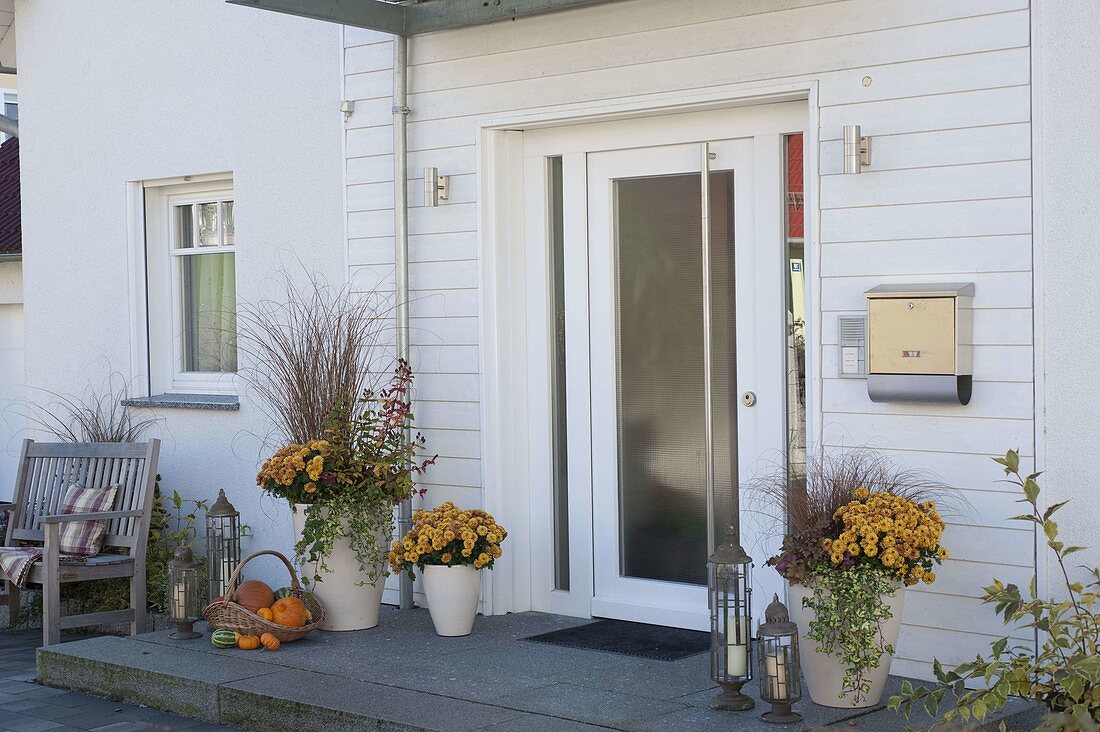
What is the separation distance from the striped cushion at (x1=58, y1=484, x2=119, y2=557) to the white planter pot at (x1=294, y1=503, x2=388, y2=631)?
141 cm

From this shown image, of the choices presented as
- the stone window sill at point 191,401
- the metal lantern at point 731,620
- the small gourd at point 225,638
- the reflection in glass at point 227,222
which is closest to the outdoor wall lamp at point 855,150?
the metal lantern at point 731,620

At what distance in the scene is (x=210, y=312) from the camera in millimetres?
7625

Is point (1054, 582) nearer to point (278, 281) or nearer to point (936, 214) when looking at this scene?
point (936, 214)

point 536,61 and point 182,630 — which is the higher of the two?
point 536,61

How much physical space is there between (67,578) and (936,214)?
4311mm

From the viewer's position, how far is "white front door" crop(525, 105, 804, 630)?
548cm

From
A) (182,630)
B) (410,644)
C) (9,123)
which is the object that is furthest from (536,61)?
(9,123)

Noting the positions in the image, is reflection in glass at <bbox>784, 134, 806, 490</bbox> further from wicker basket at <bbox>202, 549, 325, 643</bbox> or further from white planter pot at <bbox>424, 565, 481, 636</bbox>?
wicker basket at <bbox>202, 549, 325, 643</bbox>

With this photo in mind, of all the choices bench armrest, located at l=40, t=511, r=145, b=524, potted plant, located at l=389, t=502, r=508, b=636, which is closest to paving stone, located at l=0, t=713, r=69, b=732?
bench armrest, located at l=40, t=511, r=145, b=524

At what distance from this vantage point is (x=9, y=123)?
9.48 metres

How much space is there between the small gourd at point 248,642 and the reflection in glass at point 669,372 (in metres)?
1.64

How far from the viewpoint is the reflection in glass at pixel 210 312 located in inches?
294

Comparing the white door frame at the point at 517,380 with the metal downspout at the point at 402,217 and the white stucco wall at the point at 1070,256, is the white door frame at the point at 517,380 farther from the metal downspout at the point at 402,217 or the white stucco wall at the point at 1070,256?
the white stucco wall at the point at 1070,256

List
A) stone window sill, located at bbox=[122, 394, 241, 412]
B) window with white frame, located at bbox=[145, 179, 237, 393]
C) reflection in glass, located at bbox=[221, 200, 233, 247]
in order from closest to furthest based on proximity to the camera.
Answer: stone window sill, located at bbox=[122, 394, 241, 412] < reflection in glass, located at bbox=[221, 200, 233, 247] < window with white frame, located at bbox=[145, 179, 237, 393]
